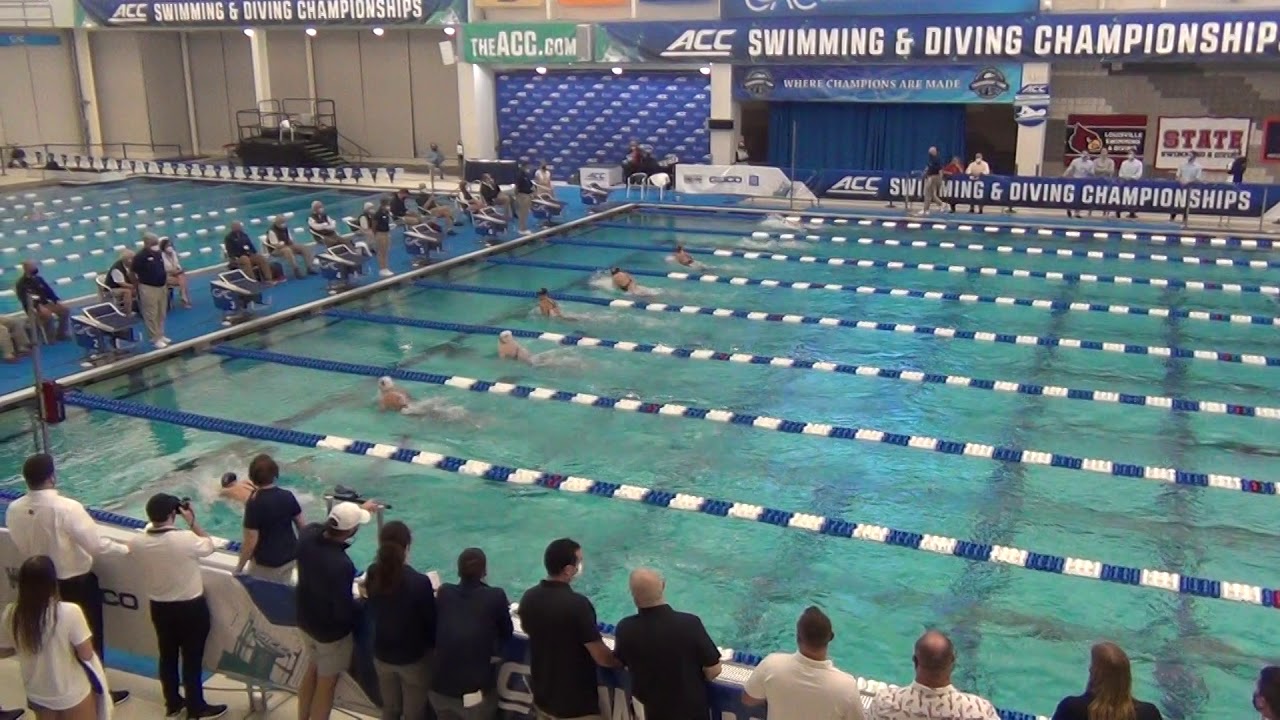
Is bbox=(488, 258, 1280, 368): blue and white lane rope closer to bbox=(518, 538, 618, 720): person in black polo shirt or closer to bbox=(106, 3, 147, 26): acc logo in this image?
bbox=(518, 538, 618, 720): person in black polo shirt

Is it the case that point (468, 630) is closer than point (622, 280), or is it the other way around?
point (468, 630)

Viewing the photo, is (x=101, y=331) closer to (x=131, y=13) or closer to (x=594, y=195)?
(x=594, y=195)

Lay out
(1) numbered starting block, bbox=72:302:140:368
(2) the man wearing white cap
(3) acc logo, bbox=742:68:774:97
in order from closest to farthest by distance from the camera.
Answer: (2) the man wearing white cap < (1) numbered starting block, bbox=72:302:140:368 < (3) acc logo, bbox=742:68:774:97

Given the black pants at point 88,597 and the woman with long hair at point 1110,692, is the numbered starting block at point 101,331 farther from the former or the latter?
the woman with long hair at point 1110,692

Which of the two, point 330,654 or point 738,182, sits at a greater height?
point 738,182

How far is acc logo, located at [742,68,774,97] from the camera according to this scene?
76.4 feet

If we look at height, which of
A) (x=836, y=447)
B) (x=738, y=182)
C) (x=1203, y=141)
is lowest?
(x=836, y=447)

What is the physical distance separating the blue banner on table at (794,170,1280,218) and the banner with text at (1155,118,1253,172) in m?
3.28

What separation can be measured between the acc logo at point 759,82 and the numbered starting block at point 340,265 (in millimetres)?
11850

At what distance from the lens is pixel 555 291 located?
14.1 meters

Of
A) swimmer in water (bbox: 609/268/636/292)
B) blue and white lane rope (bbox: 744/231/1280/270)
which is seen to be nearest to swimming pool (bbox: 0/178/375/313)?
swimmer in water (bbox: 609/268/636/292)

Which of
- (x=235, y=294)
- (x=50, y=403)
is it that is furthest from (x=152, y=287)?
(x=50, y=403)

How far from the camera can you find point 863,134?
23.9 m

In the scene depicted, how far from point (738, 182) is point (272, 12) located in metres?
12.9
